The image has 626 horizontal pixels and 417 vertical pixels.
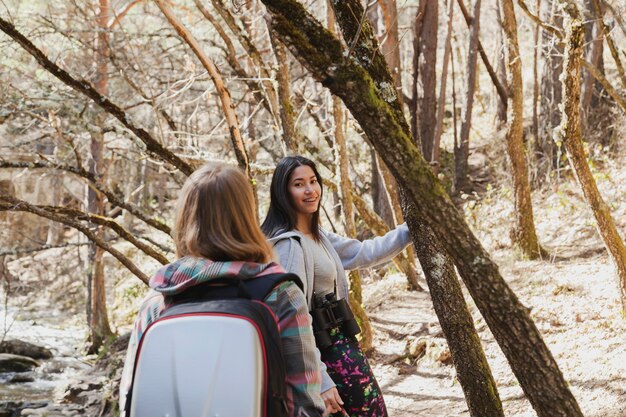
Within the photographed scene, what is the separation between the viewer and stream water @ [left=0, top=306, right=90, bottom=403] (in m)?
10.8

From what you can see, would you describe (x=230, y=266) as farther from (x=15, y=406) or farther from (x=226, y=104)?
(x=15, y=406)

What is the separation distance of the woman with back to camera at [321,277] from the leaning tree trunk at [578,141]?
310 centimetres

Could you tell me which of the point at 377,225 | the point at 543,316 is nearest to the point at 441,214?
the point at 543,316

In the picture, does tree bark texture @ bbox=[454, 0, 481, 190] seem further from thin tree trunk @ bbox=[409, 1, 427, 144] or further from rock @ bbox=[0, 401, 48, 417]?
rock @ bbox=[0, 401, 48, 417]

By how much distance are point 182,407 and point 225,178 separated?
0.68 meters

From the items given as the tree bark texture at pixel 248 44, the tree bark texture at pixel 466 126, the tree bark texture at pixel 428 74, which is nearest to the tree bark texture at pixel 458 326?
the tree bark texture at pixel 248 44

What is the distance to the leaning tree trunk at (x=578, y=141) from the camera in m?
5.37

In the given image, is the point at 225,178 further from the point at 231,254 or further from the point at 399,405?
the point at 399,405

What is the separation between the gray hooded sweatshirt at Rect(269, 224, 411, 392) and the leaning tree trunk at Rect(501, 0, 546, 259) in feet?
17.3

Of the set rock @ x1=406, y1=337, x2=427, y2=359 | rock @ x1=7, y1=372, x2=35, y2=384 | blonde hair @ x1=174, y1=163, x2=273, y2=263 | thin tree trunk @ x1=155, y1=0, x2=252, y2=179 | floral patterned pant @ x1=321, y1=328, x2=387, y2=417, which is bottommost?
rock @ x1=7, y1=372, x2=35, y2=384

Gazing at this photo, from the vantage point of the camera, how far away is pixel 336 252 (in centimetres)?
337

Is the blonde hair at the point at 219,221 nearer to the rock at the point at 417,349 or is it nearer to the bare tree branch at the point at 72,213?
the bare tree branch at the point at 72,213

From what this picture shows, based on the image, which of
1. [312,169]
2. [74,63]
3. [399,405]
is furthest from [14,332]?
[312,169]

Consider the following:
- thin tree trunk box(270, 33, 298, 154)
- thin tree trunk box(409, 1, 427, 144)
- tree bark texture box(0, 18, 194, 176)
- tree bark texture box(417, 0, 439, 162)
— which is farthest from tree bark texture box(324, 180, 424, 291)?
tree bark texture box(0, 18, 194, 176)
